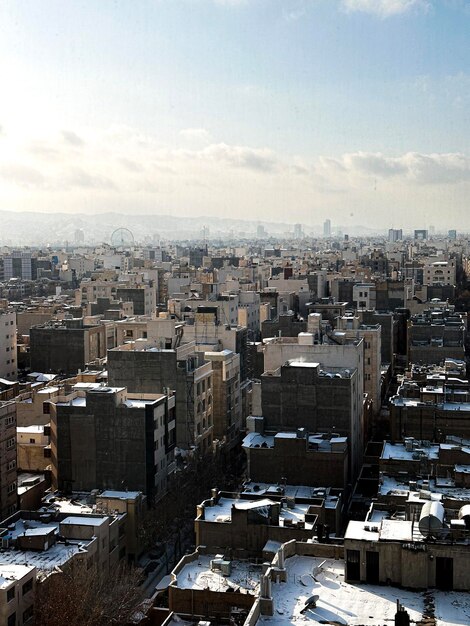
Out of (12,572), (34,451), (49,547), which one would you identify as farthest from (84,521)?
(34,451)

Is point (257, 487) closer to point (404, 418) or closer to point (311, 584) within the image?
point (404, 418)

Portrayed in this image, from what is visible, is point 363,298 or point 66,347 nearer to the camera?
point 66,347

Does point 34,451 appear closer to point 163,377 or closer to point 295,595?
point 163,377

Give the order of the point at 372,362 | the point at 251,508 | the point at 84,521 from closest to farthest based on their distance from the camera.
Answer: the point at 251,508
the point at 84,521
the point at 372,362

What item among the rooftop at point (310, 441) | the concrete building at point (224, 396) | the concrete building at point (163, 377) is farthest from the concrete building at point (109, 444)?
the concrete building at point (224, 396)

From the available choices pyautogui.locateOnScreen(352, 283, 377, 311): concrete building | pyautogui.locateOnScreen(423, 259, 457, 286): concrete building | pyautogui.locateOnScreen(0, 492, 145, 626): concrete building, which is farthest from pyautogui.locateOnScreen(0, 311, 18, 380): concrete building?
pyautogui.locateOnScreen(423, 259, 457, 286): concrete building

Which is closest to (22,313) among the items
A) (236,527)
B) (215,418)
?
(215,418)
